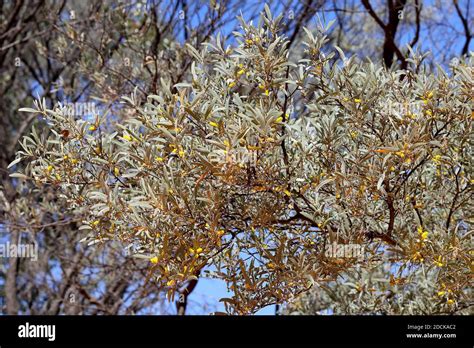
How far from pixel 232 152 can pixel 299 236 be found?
0.66 meters

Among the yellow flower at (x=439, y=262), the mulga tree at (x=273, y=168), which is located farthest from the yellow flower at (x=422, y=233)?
the yellow flower at (x=439, y=262)

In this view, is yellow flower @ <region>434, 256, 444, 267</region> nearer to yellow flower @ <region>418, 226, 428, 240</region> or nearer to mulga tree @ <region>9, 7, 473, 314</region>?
mulga tree @ <region>9, 7, 473, 314</region>

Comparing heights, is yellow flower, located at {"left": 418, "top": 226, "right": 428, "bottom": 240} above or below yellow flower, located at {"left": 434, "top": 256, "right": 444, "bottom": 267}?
above

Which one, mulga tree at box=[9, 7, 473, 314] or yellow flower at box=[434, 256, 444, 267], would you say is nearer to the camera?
mulga tree at box=[9, 7, 473, 314]

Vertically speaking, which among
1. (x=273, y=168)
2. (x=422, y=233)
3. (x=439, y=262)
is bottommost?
(x=439, y=262)

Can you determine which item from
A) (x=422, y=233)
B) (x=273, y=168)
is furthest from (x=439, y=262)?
(x=273, y=168)

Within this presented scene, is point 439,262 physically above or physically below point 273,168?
below

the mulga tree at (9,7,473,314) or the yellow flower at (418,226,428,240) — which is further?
the yellow flower at (418,226,428,240)

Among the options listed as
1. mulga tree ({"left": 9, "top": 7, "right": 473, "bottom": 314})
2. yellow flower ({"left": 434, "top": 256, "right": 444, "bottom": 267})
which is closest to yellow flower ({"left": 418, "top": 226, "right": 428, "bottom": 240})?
mulga tree ({"left": 9, "top": 7, "right": 473, "bottom": 314})

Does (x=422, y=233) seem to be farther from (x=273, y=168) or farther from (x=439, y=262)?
(x=273, y=168)

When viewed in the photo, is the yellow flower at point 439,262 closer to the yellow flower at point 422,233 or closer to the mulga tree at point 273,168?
the mulga tree at point 273,168

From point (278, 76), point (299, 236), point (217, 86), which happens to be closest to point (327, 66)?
point (278, 76)

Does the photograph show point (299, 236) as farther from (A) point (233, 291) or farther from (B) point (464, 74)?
(B) point (464, 74)

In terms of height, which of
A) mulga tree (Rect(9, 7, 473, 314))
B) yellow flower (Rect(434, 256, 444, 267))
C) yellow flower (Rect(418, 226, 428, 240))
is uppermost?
mulga tree (Rect(9, 7, 473, 314))
